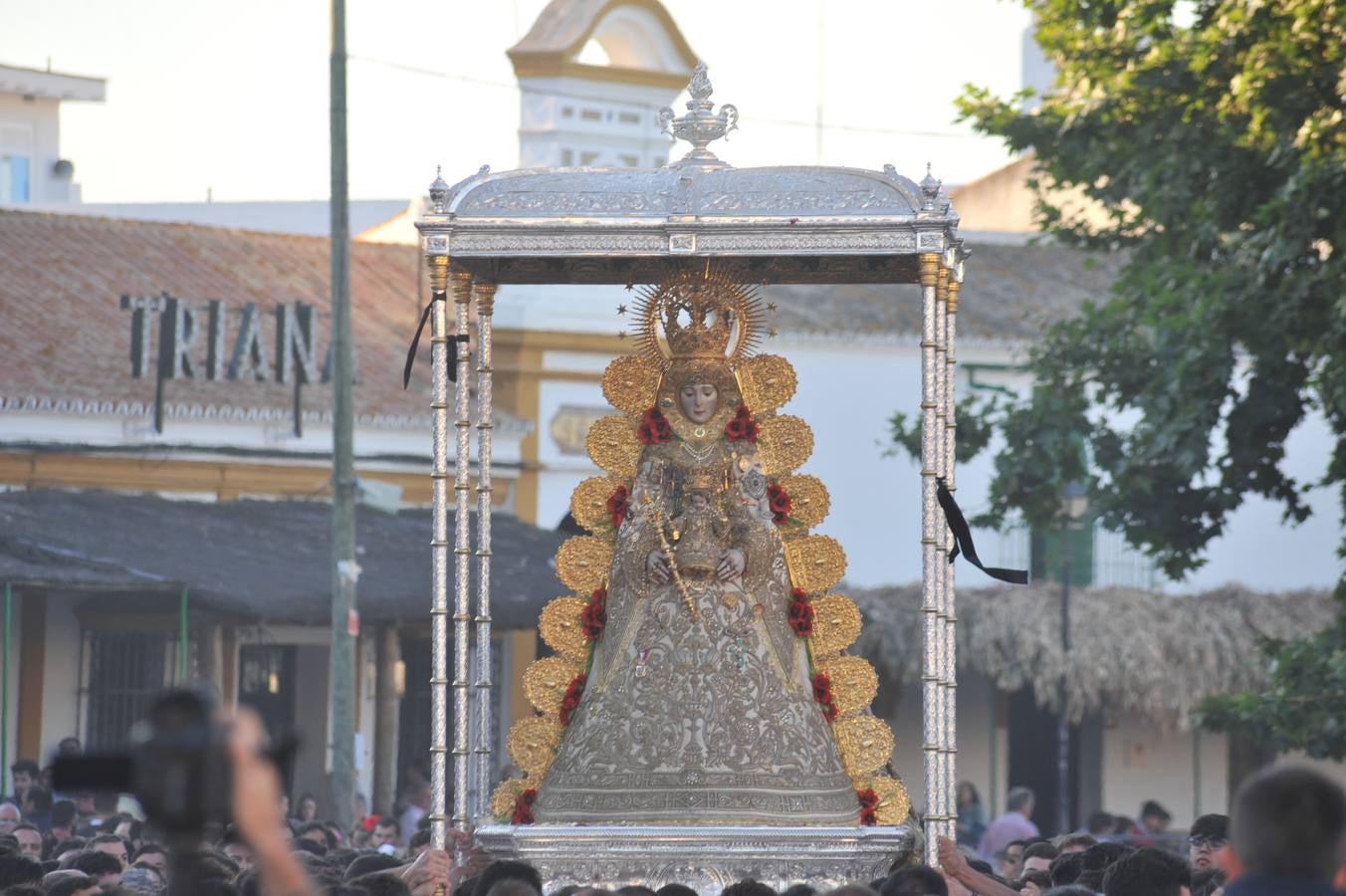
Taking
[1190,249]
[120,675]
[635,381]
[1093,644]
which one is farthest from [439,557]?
[1093,644]

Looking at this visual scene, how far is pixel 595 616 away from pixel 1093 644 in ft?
46.1

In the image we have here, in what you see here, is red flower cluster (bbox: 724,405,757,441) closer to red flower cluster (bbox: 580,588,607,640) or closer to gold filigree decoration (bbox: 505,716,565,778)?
red flower cluster (bbox: 580,588,607,640)

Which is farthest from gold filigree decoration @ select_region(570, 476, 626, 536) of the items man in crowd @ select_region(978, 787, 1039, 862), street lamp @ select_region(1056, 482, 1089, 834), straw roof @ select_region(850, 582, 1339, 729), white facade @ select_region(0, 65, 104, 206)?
white facade @ select_region(0, 65, 104, 206)

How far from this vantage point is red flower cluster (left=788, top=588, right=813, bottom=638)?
10.5m

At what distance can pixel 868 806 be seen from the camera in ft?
33.5

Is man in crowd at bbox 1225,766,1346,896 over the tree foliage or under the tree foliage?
under

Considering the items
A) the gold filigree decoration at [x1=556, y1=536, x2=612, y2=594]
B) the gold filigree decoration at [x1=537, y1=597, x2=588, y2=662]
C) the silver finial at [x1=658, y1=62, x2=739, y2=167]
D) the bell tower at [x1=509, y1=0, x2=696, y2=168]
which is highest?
the bell tower at [x1=509, y1=0, x2=696, y2=168]

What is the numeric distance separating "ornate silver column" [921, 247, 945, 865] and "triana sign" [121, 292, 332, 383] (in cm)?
1276

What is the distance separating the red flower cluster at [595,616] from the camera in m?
10.6

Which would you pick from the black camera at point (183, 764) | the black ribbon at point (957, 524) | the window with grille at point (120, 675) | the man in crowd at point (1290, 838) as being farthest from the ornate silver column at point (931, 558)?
the window with grille at point (120, 675)

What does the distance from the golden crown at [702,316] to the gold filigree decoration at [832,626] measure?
43.5 inches

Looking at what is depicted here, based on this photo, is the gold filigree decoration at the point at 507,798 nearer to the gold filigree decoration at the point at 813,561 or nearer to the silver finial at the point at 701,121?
the gold filigree decoration at the point at 813,561

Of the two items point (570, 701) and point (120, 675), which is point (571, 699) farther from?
point (120, 675)

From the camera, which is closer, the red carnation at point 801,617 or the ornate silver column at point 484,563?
the red carnation at point 801,617
